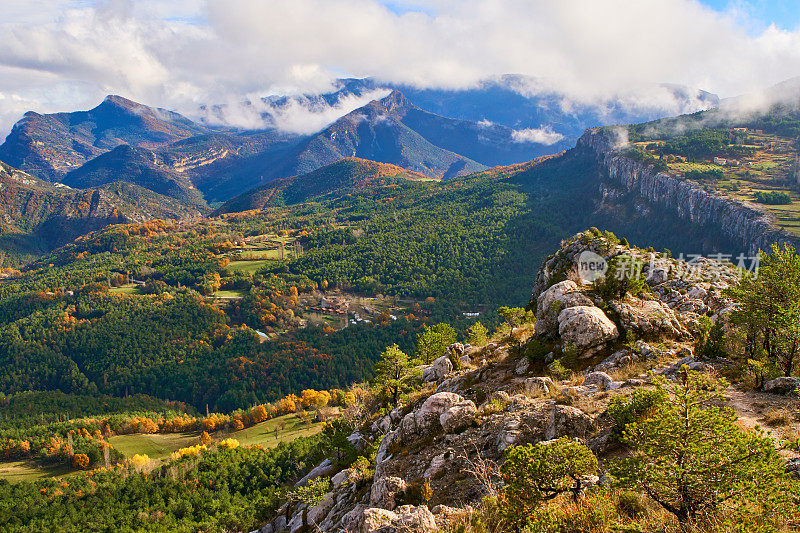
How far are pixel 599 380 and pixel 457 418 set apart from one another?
26.5 feet

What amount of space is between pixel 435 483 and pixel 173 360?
150 meters

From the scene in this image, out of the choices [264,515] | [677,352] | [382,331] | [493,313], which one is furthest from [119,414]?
[677,352]

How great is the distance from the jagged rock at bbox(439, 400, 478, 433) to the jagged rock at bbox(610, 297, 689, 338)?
1289 centimetres

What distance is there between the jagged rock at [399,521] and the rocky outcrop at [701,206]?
106857 mm

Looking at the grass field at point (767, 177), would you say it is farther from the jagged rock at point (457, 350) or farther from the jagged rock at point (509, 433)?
the jagged rock at point (509, 433)

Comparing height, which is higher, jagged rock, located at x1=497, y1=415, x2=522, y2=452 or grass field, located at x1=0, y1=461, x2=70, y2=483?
jagged rock, located at x1=497, y1=415, x2=522, y2=452

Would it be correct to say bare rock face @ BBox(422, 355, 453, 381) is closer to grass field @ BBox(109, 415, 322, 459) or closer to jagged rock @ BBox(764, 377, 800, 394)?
jagged rock @ BBox(764, 377, 800, 394)

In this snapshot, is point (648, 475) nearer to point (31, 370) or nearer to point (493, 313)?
point (493, 313)

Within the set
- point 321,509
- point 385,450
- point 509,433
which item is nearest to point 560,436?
point 509,433

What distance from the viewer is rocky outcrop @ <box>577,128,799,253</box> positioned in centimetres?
10636

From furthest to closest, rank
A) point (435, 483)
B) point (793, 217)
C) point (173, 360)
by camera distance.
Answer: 1. point (173, 360)
2. point (793, 217)
3. point (435, 483)

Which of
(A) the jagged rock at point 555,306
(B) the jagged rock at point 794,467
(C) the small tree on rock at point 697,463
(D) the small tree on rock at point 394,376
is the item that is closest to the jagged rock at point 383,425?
(D) the small tree on rock at point 394,376

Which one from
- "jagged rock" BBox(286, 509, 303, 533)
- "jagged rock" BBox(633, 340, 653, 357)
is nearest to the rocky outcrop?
"jagged rock" BBox(633, 340, 653, 357)

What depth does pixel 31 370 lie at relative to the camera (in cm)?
14588
